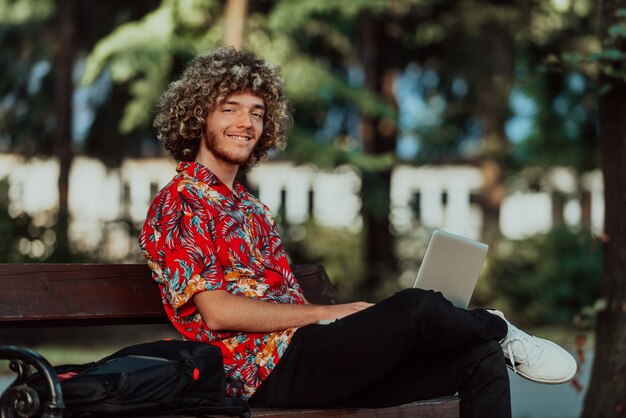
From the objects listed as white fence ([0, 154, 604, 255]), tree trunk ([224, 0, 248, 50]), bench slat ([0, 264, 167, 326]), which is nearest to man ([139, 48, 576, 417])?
bench slat ([0, 264, 167, 326])

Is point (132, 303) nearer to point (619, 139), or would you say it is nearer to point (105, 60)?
point (619, 139)

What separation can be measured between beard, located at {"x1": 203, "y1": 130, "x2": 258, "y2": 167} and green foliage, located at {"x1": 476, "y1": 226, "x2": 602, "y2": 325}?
15102mm

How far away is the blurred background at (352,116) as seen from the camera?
1650 centimetres

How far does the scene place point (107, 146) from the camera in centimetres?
2006

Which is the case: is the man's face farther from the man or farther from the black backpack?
the black backpack

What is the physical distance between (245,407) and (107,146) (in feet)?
53.3

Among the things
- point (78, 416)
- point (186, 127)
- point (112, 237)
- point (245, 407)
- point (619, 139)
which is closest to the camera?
point (78, 416)

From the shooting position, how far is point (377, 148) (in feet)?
62.7

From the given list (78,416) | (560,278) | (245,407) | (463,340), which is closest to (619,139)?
(463,340)

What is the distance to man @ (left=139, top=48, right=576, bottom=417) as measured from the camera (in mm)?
4340

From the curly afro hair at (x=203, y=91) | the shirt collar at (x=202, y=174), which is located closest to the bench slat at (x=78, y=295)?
the shirt collar at (x=202, y=174)

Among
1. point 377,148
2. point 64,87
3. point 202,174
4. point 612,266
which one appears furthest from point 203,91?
point 64,87

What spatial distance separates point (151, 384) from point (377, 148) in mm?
15393

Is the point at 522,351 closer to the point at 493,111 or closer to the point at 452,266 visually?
the point at 452,266
